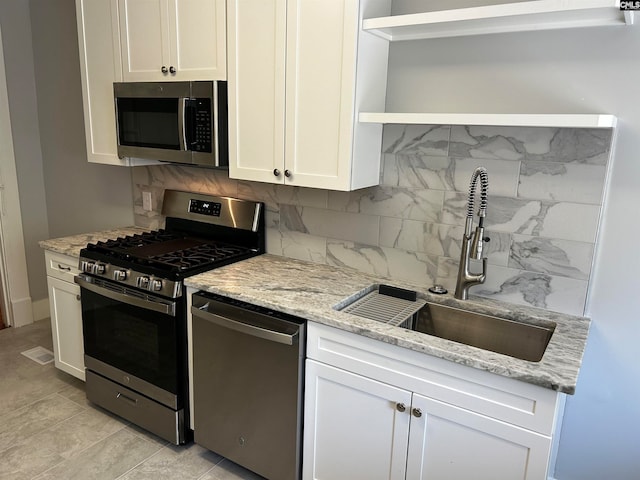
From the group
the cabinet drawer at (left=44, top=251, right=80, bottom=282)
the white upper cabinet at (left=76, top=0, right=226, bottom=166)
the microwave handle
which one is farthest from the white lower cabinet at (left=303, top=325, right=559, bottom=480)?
the cabinet drawer at (left=44, top=251, right=80, bottom=282)

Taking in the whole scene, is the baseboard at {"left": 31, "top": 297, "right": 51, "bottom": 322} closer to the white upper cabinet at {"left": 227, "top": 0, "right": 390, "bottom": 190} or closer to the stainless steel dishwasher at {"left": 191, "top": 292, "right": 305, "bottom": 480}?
the stainless steel dishwasher at {"left": 191, "top": 292, "right": 305, "bottom": 480}

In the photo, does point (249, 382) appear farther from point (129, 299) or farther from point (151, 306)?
point (129, 299)

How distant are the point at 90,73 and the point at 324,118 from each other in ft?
5.04

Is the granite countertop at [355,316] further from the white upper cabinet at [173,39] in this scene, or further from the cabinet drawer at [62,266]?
the white upper cabinet at [173,39]

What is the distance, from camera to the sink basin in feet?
6.14

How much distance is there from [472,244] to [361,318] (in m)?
0.57

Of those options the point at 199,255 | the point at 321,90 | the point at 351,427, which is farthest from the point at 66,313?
the point at 321,90

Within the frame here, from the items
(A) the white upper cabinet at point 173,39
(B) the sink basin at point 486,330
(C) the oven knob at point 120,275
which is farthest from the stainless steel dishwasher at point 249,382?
(A) the white upper cabinet at point 173,39

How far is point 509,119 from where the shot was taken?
1655mm

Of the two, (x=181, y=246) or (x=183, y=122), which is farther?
(x=181, y=246)

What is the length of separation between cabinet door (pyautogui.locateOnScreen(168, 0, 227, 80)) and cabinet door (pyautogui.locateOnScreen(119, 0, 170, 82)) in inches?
2.2

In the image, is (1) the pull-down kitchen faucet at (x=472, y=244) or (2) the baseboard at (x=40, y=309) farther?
(2) the baseboard at (x=40, y=309)

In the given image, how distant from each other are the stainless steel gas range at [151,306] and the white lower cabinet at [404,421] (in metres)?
0.72

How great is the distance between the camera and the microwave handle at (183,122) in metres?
2.27
